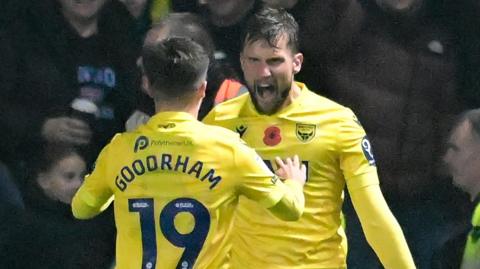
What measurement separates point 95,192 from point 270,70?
628 millimetres

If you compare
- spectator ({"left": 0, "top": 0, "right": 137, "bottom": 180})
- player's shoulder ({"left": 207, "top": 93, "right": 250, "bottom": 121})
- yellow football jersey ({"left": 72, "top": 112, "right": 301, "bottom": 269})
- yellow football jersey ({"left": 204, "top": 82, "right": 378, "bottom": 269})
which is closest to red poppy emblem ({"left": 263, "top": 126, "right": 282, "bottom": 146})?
yellow football jersey ({"left": 204, "top": 82, "right": 378, "bottom": 269})

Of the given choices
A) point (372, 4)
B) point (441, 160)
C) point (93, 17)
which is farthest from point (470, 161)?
point (93, 17)

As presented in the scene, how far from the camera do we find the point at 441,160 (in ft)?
12.0

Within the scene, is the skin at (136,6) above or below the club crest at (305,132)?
above

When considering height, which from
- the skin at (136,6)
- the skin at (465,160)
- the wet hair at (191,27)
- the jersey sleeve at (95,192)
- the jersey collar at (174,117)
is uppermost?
the jersey collar at (174,117)

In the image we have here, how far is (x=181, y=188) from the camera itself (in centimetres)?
247

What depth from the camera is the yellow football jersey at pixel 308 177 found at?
2.92m

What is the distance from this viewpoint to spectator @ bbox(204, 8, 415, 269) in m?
2.90

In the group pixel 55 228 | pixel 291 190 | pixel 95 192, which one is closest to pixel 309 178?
pixel 291 190

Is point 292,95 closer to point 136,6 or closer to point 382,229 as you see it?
point 382,229

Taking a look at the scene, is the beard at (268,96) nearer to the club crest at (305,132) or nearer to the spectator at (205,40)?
the club crest at (305,132)

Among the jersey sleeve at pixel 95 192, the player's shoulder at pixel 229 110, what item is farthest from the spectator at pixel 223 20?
A: the jersey sleeve at pixel 95 192

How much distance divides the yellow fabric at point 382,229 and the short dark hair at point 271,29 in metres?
0.46

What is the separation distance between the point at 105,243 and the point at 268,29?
49.2 inches
